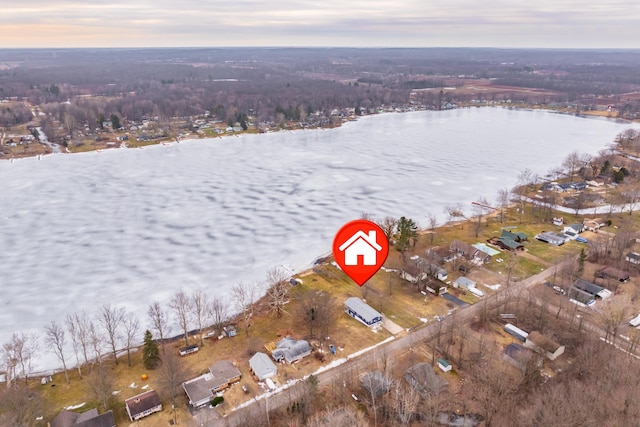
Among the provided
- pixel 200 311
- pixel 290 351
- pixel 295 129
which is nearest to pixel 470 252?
pixel 290 351

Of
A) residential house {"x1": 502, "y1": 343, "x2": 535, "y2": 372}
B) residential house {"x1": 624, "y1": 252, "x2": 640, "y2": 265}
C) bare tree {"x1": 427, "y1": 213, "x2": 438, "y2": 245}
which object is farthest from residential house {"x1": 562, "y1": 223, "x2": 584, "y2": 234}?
residential house {"x1": 502, "y1": 343, "x2": 535, "y2": 372}

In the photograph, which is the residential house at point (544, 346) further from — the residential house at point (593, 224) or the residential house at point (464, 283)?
the residential house at point (593, 224)

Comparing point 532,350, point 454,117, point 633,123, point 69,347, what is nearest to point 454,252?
point 532,350

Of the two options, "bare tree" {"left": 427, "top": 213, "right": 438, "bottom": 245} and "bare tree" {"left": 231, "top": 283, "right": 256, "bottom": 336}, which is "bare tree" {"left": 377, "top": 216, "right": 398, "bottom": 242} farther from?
"bare tree" {"left": 231, "top": 283, "right": 256, "bottom": 336}

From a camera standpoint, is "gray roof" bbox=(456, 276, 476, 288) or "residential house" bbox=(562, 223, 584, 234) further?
"residential house" bbox=(562, 223, 584, 234)

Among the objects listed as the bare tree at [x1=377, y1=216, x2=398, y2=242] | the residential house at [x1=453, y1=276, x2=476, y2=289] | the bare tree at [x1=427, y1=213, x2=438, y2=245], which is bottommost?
the residential house at [x1=453, y1=276, x2=476, y2=289]

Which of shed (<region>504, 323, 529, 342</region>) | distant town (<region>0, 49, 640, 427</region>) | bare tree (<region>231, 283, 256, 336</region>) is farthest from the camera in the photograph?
bare tree (<region>231, 283, 256, 336</region>)

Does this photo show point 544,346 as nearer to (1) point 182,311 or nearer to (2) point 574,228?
(2) point 574,228
